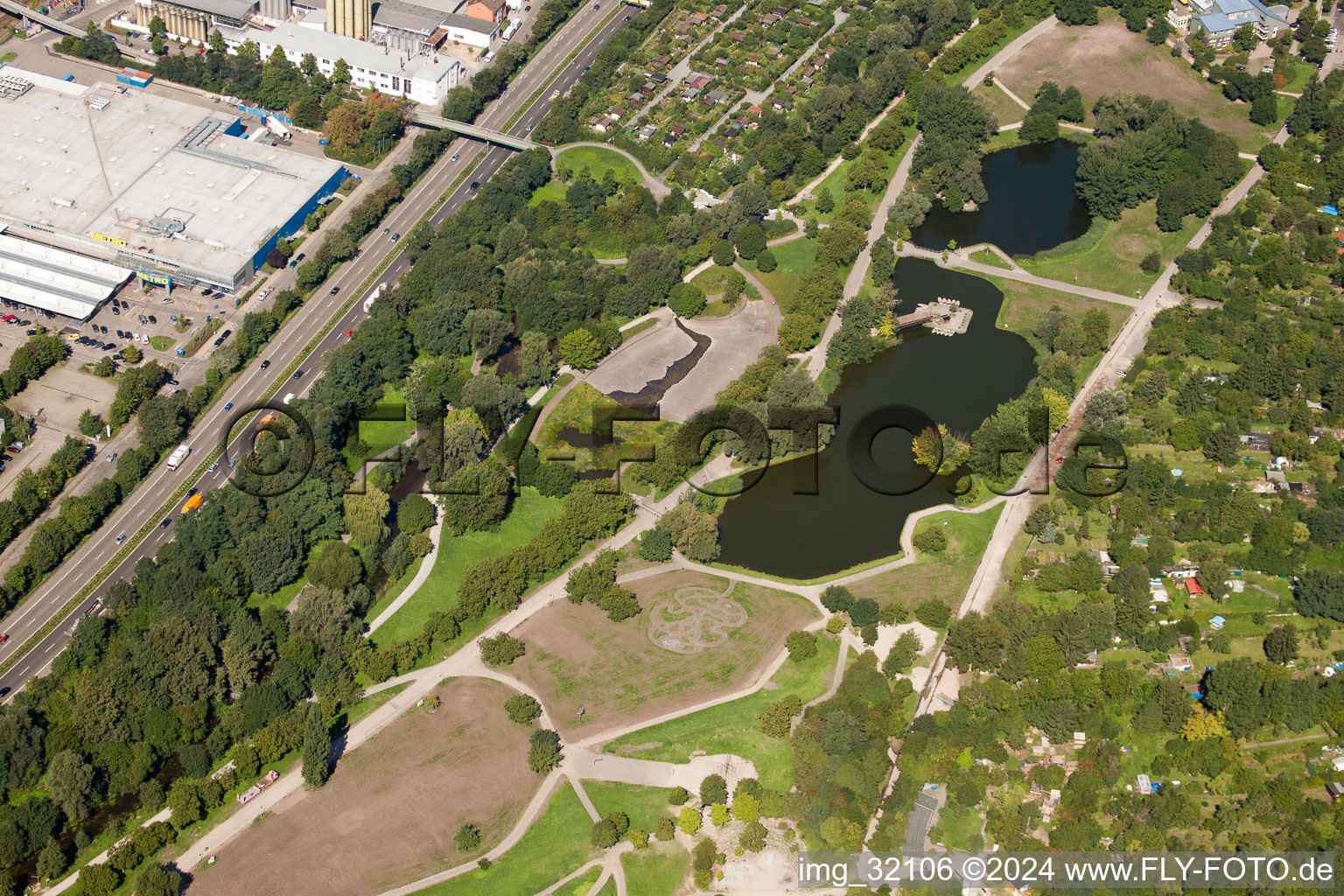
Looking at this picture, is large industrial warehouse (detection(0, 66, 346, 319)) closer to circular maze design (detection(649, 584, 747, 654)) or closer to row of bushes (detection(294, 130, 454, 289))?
row of bushes (detection(294, 130, 454, 289))

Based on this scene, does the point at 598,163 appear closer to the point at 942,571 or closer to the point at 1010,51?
the point at 1010,51

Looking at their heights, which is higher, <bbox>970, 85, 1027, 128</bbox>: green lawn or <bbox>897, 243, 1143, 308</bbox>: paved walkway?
<bbox>970, 85, 1027, 128</bbox>: green lawn

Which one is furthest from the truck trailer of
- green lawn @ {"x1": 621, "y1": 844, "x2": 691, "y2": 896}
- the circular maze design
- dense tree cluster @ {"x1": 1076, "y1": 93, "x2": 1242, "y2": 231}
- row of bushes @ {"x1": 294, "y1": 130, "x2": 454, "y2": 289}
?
dense tree cluster @ {"x1": 1076, "y1": 93, "x2": 1242, "y2": 231}

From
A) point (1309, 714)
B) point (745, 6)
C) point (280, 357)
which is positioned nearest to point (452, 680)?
point (280, 357)

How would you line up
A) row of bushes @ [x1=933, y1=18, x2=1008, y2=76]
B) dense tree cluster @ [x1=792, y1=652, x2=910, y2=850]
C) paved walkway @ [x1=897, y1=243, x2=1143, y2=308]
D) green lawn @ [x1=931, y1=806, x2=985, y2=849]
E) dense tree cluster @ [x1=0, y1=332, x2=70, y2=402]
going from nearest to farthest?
dense tree cluster @ [x1=792, y1=652, x2=910, y2=850], green lawn @ [x1=931, y1=806, x2=985, y2=849], dense tree cluster @ [x1=0, y1=332, x2=70, y2=402], paved walkway @ [x1=897, y1=243, x2=1143, y2=308], row of bushes @ [x1=933, y1=18, x2=1008, y2=76]

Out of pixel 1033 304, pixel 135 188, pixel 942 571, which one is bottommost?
pixel 942 571

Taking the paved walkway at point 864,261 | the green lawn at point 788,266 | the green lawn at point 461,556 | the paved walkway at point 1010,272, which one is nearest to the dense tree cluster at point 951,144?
the paved walkway at point 864,261

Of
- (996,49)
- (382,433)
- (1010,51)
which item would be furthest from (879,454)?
(1010,51)
